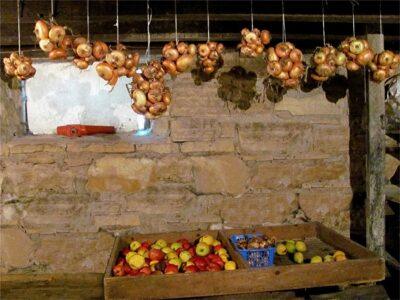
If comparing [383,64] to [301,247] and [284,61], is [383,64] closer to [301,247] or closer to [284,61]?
[284,61]

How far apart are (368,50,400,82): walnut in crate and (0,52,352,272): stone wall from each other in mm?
604

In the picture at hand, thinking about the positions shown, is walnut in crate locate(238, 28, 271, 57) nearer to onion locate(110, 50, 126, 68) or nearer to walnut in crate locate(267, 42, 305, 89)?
walnut in crate locate(267, 42, 305, 89)

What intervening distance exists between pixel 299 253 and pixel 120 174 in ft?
4.95

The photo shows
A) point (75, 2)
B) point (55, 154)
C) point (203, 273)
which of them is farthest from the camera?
point (55, 154)

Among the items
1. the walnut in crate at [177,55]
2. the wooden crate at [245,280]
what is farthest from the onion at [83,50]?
the wooden crate at [245,280]

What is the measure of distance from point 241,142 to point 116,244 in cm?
128

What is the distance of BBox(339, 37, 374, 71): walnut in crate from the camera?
8.68 feet

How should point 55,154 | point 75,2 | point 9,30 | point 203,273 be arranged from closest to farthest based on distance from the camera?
point 203,273, point 75,2, point 9,30, point 55,154

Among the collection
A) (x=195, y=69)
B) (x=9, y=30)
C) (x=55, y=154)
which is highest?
(x=9, y=30)

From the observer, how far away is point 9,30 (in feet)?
9.49

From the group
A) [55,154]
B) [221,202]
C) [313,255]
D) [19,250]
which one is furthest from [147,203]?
[313,255]

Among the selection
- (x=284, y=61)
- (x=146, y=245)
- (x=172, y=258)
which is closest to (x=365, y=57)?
(x=284, y=61)

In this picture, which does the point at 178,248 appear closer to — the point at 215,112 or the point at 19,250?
the point at 215,112

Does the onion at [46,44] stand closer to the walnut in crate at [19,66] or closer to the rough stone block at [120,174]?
the walnut in crate at [19,66]
